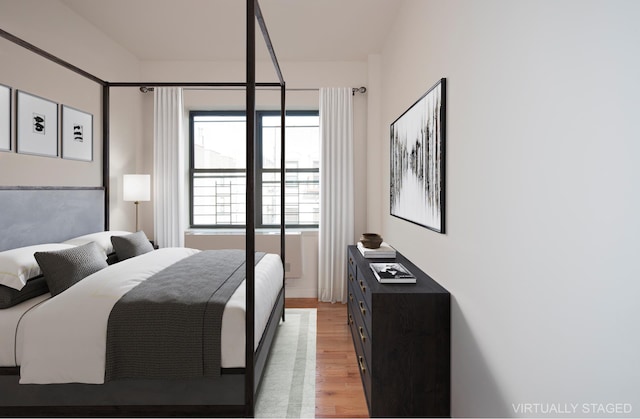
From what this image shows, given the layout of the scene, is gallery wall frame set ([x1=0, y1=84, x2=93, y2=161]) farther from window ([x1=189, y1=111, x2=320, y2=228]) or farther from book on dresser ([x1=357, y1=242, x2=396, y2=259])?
book on dresser ([x1=357, y1=242, x2=396, y2=259])

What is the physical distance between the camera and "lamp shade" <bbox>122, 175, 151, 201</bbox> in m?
3.81

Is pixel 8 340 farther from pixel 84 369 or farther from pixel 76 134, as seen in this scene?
pixel 76 134

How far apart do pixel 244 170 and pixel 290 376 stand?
109 inches

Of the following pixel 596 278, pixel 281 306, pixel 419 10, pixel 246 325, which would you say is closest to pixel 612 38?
pixel 596 278

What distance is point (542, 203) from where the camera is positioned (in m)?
1.22

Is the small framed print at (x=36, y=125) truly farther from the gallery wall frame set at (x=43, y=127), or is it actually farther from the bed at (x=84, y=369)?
the bed at (x=84, y=369)

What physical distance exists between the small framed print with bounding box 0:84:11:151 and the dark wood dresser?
257 cm

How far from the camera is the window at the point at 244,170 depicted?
4.70m

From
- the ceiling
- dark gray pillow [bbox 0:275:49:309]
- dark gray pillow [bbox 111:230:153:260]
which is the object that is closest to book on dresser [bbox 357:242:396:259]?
dark gray pillow [bbox 111:230:153:260]

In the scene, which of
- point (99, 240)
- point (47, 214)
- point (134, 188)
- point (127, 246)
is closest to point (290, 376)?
point (127, 246)

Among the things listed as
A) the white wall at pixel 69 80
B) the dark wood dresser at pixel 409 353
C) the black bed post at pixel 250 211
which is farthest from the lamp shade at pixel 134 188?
the dark wood dresser at pixel 409 353

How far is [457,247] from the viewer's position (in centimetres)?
197

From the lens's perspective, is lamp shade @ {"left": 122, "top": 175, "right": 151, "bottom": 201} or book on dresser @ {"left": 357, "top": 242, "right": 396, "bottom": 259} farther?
lamp shade @ {"left": 122, "top": 175, "right": 151, "bottom": 201}

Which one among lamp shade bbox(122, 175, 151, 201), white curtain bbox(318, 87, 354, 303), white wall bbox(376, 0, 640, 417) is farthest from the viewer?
white curtain bbox(318, 87, 354, 303)
